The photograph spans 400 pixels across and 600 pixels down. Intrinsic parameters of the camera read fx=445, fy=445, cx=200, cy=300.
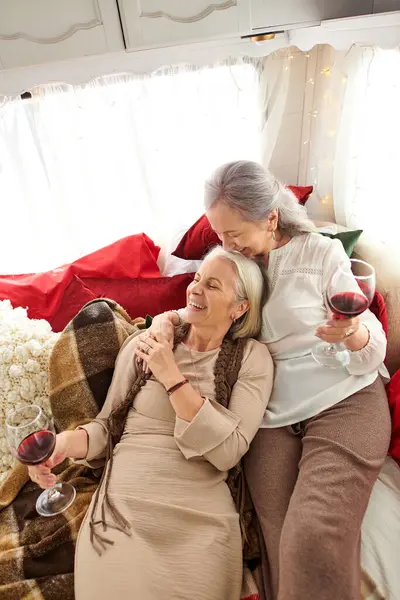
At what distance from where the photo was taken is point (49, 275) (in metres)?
2.06

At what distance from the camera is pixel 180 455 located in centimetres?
139

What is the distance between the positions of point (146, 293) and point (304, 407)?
2.76 ft

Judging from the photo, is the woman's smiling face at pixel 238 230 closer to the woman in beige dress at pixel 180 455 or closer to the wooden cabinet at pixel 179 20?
the woman in beige dress at pixel 180 455

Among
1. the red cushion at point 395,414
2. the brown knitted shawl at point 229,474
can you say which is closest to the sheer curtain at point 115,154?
the brown knitted shawl at point 229,474

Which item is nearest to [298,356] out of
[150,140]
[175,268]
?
[175,268]

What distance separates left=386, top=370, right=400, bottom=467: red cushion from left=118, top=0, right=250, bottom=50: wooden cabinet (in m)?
1.33

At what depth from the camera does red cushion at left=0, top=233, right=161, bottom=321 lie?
1982 millimetres

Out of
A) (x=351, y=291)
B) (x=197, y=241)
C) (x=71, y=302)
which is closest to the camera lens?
(x=351, y=291)

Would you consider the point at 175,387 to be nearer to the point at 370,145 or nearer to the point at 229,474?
the point at 229,474

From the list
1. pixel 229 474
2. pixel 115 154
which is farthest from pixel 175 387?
pixel 115 154

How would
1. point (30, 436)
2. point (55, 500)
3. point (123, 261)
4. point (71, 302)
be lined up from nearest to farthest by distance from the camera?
point (30, 436) → point (55, 500) → point (71, 302) → point (123, 261)

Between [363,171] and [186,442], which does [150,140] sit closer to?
[363,171]

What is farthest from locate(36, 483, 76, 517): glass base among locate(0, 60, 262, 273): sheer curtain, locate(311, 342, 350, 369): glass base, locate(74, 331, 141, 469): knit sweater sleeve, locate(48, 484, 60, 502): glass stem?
locate(0, 60, 262, 273): sheer curtain

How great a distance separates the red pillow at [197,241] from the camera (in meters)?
1.96
